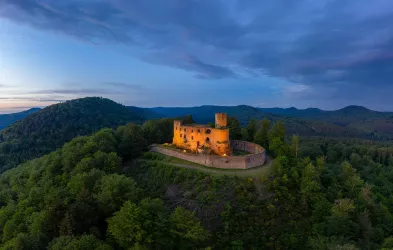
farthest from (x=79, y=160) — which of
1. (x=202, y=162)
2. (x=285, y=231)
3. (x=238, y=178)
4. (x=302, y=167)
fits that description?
(x=302, y=167)

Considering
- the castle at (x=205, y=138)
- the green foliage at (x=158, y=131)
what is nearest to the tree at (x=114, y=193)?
the castle at (x=205, y=138)

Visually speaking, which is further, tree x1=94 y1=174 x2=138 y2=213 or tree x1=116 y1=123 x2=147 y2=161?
tree x1=116 y1=123 x2=147 y2=161

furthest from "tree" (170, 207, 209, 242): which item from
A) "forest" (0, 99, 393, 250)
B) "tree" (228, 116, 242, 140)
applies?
"tree" (228, 116, 242, 140)

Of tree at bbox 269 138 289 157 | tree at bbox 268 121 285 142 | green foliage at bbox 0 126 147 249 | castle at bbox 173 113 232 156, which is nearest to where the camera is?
green foliage at bbox 0 126 147 249

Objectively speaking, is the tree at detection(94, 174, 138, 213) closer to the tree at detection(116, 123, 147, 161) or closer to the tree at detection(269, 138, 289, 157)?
the tree at detection(116, 123, 147, 161)

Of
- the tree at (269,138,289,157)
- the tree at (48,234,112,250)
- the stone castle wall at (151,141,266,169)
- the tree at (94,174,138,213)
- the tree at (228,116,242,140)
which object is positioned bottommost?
the tree at (48,234,112,250)

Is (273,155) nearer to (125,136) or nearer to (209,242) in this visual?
(209,242)

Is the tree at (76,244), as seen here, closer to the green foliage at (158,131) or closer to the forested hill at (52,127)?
the green foliage at (158,131)

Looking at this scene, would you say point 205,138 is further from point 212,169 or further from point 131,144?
point 131,144
